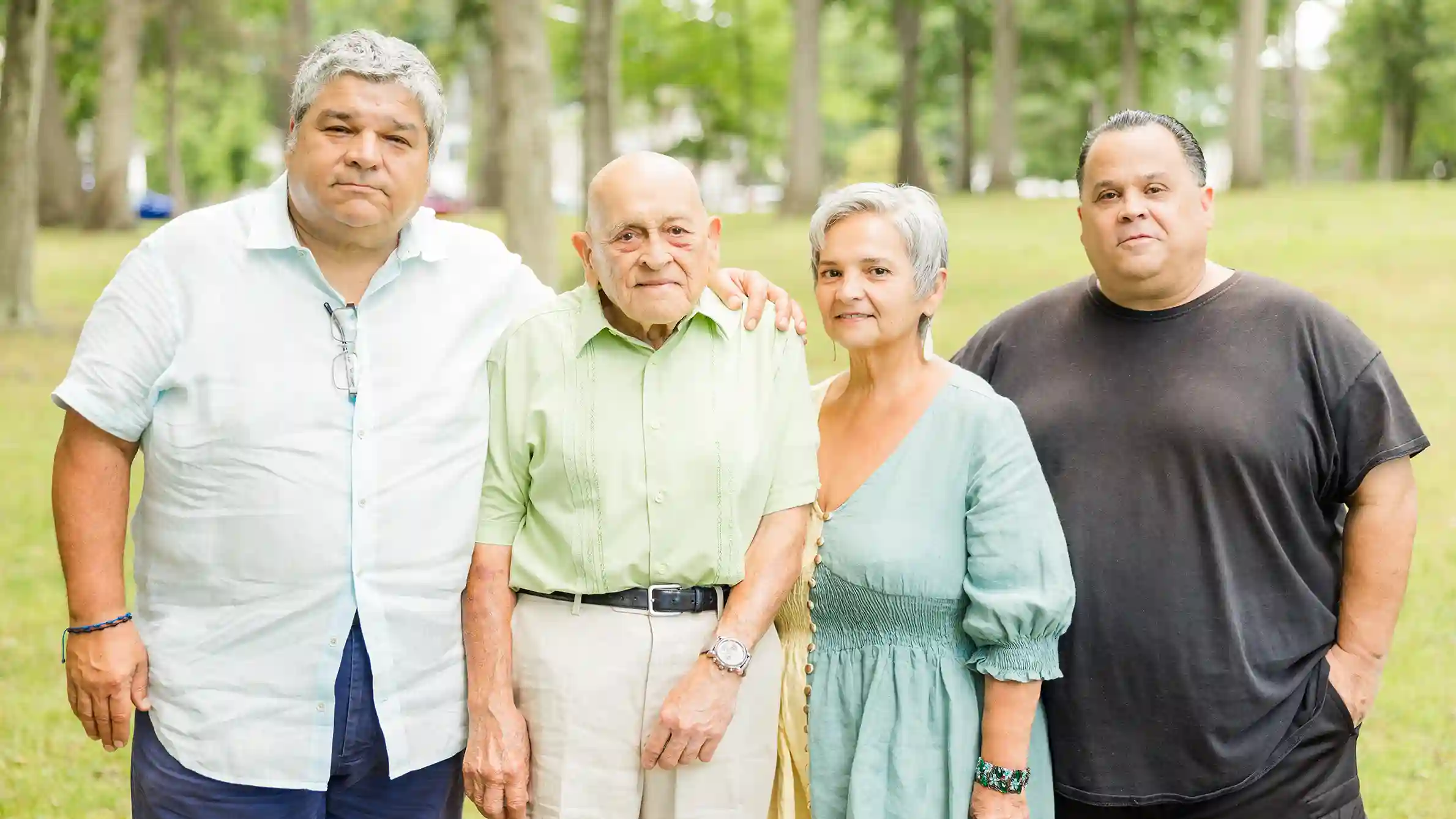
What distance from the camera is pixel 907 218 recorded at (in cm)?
315

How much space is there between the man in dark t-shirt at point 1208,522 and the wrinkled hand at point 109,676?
83.8 inches

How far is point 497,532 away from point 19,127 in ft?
43.1

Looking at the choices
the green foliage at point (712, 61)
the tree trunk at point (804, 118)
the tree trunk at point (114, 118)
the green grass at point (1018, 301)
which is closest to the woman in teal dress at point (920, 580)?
the green grass at point (1018, 301)

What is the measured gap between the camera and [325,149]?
2893 millimetres

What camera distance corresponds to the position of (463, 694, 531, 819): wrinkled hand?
2.97 m

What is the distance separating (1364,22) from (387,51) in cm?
3975

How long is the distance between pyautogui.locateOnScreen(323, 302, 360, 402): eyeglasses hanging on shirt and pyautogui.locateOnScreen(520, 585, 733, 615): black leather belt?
658mm

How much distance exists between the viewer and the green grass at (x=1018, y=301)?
18.3 feet

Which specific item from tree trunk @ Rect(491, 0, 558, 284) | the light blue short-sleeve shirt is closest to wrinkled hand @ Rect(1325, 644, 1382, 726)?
the light blue short-sleeve shirt

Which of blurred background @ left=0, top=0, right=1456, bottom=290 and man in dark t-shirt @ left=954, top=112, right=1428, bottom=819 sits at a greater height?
blurred background @ left=0, top=0, right=1456, bottom=290

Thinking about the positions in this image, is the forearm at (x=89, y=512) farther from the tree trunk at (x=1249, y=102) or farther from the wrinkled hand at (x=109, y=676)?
the tree trunk at (x=1249, y=102)

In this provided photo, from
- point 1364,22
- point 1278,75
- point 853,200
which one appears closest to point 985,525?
point 853,200

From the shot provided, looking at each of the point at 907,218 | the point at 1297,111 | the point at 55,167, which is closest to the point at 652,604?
the point at 907,218

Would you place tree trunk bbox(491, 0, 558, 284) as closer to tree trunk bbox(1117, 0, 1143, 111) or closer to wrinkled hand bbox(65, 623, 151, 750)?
wrinkled hand bbox(65, 623, 151, 750)
